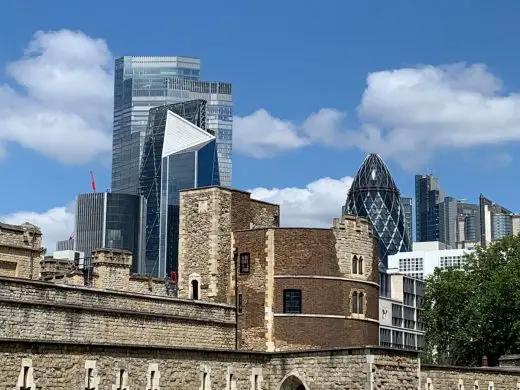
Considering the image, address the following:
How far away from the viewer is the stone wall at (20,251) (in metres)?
51.4

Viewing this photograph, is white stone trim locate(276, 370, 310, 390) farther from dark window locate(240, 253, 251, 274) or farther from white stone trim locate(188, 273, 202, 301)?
white stone trim locate(188, 273, 202, 301)

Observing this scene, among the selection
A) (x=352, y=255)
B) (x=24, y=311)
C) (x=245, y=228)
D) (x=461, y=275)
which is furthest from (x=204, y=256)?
(x=461, y=275)

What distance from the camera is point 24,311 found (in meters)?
38.5

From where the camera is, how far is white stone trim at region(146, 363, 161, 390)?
34.5 metres

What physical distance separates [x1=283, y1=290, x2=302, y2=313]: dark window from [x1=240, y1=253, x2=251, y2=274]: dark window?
2.42 m

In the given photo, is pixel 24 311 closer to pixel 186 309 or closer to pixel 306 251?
pixel 186 309

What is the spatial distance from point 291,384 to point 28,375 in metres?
11.3

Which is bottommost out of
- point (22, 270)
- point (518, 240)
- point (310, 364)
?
point (310, 364)

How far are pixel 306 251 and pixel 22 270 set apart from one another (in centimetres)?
1435

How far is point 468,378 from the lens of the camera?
44.7 metres

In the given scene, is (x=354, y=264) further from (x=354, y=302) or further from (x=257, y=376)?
(x=257, y=376)

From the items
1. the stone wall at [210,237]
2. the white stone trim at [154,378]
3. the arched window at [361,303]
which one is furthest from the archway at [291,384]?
the arched window at [361,303]

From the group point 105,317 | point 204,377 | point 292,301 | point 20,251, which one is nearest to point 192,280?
point 292,301

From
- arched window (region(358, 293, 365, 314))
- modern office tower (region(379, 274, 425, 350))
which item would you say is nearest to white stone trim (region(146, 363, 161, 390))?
arched window (region(358, 293, 365, 314))
